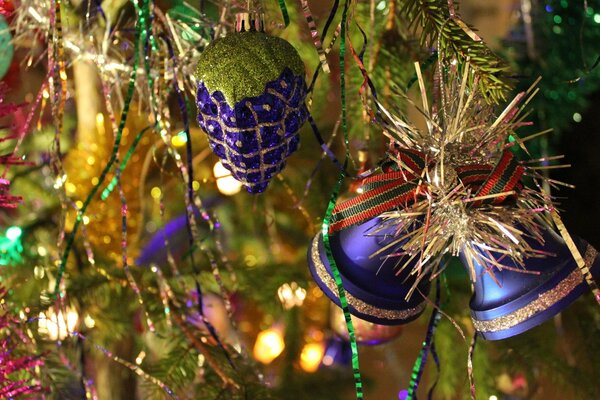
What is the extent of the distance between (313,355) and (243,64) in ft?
2.73

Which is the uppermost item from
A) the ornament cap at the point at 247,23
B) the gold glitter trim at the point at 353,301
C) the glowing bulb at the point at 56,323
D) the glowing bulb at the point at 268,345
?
the ornament cap at the point at 247,23

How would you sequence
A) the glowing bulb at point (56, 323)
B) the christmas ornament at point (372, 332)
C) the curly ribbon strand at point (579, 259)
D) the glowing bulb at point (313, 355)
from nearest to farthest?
the curly ribbon strand at point (579, 259) < the glowing bulb at point (56, 323) < the christmas ornament at point (372, 332) < the glowing bulb at point (313, 355)

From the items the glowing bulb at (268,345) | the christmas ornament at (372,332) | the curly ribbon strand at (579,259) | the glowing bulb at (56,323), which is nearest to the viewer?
the curly ribbon strand at (579,259)

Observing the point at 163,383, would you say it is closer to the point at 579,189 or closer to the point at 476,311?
the point at 476,311

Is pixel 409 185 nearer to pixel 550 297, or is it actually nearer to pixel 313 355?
pixel 550 297

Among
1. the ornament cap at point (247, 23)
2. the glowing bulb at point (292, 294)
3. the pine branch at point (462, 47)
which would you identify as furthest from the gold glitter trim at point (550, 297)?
the glowing bulb at point (292, 294)

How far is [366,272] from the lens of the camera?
1.54ft

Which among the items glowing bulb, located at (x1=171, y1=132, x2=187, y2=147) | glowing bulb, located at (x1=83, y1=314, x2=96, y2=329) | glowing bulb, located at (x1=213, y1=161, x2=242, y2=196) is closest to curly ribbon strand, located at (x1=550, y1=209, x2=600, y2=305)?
glowing bulb, located at (x1=171, y1=132, x2=187, y2=147)

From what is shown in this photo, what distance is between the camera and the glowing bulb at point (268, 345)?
129 centimetres

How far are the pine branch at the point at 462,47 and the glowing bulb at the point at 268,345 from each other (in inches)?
36.1

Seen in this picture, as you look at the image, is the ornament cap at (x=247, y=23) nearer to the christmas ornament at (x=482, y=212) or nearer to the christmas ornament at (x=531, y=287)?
the christmas ornament at (x=482, y=212)

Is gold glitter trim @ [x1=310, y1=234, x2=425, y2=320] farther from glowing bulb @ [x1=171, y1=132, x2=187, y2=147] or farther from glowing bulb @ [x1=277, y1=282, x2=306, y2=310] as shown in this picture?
glowing bulb @ [x1=277, y1=282, x2=306, y2=310]

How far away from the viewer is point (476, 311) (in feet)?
1.54

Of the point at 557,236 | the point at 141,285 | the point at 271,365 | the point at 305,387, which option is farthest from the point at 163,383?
the point at 271,365
